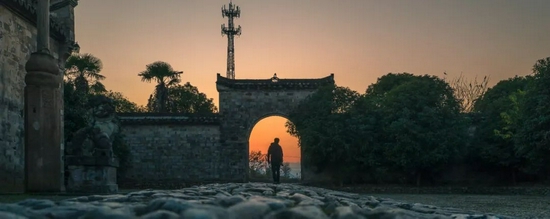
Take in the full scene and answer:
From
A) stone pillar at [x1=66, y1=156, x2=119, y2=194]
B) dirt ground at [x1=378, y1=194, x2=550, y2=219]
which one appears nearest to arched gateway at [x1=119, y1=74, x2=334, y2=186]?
dirt ground at [x1=378, y1=194, x2=550, y2=219]

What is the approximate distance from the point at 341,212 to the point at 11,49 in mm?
11916

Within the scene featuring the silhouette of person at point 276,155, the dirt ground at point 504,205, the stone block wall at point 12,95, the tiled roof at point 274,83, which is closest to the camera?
the dirt ground at point 504,205

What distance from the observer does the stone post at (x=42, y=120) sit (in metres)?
8.09

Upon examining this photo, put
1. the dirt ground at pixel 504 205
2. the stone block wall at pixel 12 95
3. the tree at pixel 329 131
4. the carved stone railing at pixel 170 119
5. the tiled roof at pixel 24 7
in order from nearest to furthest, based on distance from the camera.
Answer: the dirt ground at pixel 504 205, the stone block wall at pixel 12 95, the tiled roof at pixel 24 7, the tree at pixel 329 131, the carved stone railing at pixel 170 119

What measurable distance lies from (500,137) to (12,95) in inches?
893

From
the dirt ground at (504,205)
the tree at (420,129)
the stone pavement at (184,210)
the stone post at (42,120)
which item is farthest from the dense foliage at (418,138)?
the stone pavement at (184,210)

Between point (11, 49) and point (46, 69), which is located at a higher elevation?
point (11, 49)

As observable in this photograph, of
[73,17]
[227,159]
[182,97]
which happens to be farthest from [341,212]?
[182,97]

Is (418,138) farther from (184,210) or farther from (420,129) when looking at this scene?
(184,210)

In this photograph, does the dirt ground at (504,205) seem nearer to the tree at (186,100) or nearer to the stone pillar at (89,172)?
the stone pillar at (89,172)

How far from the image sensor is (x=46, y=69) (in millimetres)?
8039

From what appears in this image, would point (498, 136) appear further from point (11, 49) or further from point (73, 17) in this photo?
point (11, 49)

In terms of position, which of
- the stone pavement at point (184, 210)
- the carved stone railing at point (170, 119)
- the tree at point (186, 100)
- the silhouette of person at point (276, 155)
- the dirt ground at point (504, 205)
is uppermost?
the tree at point (186, 100)

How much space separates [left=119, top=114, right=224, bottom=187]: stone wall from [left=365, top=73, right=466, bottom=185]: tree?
32.2ft
